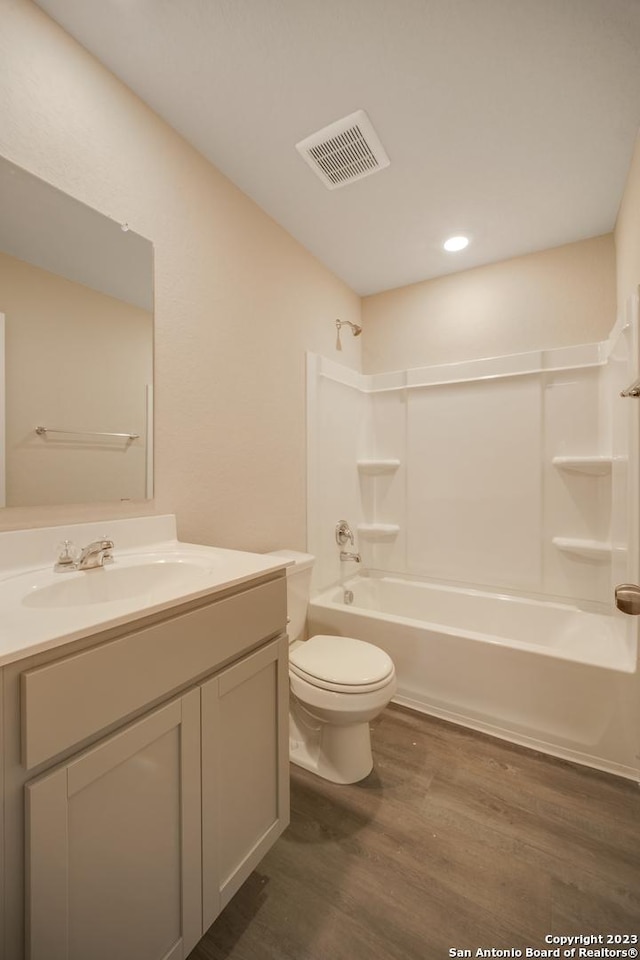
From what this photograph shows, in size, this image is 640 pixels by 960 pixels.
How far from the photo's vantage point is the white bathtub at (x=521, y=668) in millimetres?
Result: 1597

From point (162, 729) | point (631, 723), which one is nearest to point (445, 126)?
point (162, 729)

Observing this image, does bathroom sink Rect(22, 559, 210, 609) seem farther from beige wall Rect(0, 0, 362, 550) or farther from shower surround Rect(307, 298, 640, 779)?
shower surround Rect(307, 298, 640, 779)

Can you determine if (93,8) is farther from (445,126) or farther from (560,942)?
(560,942)

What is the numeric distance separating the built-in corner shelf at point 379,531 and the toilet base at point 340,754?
1.38 metres

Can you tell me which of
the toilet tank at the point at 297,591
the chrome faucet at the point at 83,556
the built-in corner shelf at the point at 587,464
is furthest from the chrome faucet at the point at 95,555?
the built-in corner shelf at the point at 587,464

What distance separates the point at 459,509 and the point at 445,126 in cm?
193

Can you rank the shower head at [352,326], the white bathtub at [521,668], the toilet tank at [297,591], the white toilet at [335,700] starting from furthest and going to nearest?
the shower head at [352,326]
the toilet tank at [297,591]
the white bathtub at [521,668]
the white toilet at [335,700]

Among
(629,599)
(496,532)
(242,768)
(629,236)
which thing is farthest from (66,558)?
(629,236)

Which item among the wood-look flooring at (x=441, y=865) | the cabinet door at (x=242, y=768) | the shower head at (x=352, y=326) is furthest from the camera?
the shower head at (x=352, y=326)

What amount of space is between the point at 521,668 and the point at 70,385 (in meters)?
2.07

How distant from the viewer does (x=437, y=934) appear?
3.38 feet

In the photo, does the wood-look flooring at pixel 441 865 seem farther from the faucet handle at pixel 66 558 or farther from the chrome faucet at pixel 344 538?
the chrome faucet at pixel 344 538

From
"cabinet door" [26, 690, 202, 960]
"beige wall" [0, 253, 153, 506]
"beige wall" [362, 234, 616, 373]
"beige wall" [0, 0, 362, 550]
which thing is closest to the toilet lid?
"beige wall" [0, 0, 362, 550]

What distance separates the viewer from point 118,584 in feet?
3.82
